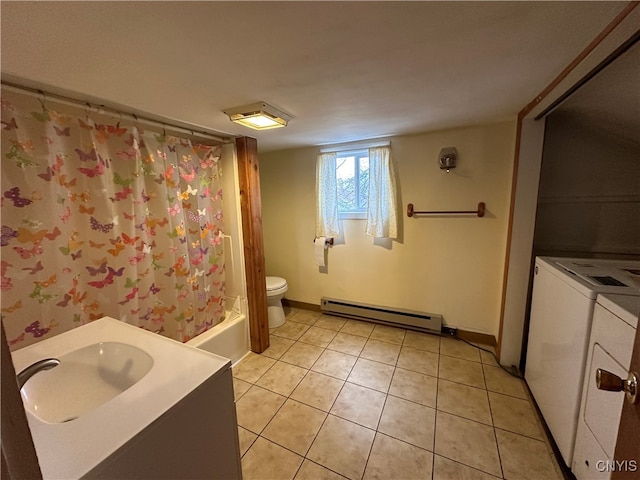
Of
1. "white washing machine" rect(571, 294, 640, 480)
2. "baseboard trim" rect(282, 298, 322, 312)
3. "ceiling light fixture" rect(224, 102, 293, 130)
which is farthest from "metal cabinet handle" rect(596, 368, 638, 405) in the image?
"baseboard trim" rect(282, 298, 322, 312)

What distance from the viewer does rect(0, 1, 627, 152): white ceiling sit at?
0.77 metres

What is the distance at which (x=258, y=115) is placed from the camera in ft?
5.06

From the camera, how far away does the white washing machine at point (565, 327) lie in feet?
3.90

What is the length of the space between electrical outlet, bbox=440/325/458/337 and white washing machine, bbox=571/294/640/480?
1297 millimetres

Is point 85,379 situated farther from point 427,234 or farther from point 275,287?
point 427,234

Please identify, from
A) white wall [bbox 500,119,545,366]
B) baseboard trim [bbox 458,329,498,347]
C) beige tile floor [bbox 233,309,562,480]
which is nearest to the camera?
beige tile floor [bbox 233,309,562,480]

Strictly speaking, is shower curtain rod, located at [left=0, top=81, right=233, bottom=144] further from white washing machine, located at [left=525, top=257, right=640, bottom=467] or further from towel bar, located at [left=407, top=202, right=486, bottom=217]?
white washing machine, located at [left=525, top=257, right=640, bottom=467]

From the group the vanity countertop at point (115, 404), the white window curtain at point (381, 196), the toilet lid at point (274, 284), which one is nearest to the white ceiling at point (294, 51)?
the white window curtain at point (381, 196)

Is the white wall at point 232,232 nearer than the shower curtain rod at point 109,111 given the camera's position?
No

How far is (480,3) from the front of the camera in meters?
0.76

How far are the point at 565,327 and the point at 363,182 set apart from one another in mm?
1908

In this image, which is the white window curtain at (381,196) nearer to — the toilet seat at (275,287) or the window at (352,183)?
the window at (352,183)

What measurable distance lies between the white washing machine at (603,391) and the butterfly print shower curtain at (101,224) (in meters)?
2.35

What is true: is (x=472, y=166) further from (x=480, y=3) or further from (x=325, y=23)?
(x=325, y=23)
